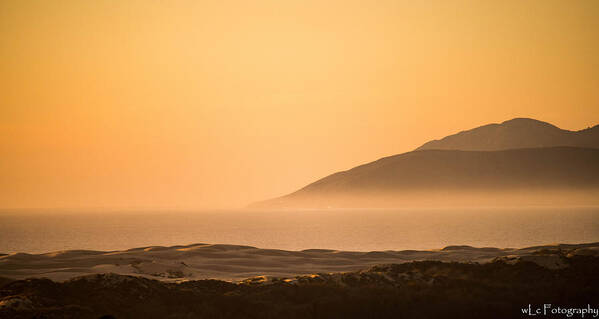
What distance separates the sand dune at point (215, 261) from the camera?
1288 inches

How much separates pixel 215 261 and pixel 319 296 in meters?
16.9

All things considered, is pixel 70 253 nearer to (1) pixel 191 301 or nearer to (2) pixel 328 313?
(1) pixel 191 301

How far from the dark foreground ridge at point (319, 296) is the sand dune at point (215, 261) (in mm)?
4584

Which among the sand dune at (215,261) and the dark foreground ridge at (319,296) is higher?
the sand dune at (215,261)

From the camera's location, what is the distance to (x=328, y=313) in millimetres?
21766

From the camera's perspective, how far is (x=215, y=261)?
3978 cm

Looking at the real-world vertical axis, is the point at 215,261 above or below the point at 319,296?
above

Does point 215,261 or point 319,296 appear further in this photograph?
point 215,261

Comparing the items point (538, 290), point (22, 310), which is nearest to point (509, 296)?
point (538, 290)

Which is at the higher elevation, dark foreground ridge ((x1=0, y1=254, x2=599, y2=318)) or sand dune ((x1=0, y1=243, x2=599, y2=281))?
sand dune ((x1=0, y1=243, x2=599, y2=281))

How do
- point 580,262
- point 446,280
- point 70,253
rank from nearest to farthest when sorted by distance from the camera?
1. point 446,280
2. point 580,262
3. point 70,253

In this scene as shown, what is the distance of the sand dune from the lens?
32.7 metres

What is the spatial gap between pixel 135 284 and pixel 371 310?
8.35m

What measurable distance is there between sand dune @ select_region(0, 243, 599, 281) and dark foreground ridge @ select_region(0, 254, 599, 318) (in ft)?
15.0
